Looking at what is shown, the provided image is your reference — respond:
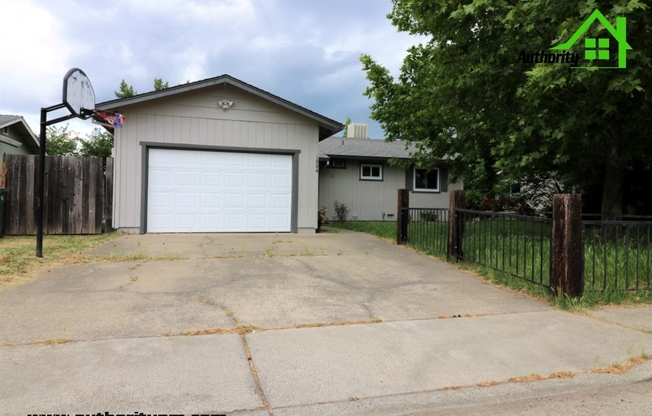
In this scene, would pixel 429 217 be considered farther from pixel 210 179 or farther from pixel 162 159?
pixel 162 159

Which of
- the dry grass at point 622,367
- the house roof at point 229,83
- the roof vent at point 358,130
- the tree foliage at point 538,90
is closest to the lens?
the dry grass at point 622,367

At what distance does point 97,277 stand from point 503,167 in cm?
784

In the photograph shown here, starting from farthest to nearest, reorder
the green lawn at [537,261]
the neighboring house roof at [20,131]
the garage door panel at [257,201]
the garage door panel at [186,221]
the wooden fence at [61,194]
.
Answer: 1. the neighboring house roof at [20,131]
2. the garage door panel at [257,201]
3. the garage door panel at [186,221]
4. the wooden fence at [61,194]
5. the green lawn at [537,261]

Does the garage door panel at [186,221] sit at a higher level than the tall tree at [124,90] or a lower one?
lower

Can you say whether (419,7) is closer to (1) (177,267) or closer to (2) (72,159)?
(1) (177,267)

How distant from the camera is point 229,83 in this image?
1082cm

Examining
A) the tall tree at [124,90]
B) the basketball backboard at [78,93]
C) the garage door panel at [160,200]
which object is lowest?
the garage door panel at [160,200]

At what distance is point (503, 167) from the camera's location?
341 inches

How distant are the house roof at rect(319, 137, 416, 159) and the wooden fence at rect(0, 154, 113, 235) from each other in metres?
7.53

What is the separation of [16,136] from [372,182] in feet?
62.5

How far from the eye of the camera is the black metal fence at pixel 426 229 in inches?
324

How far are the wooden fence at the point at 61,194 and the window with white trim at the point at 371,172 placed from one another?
9.58 m

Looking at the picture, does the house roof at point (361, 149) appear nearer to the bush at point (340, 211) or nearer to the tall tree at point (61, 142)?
the bush at point (340, 211)

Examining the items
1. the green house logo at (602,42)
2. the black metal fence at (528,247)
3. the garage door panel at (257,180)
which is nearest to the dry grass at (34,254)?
the garage door panel at (257,180)
